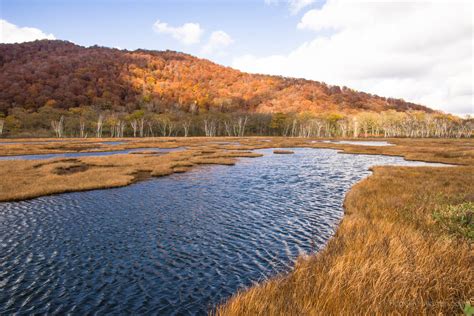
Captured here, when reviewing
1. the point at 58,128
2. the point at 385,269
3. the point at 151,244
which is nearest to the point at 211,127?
the point at 58,128

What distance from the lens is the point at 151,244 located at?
47.2 ft

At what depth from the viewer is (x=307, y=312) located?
6.53 meters

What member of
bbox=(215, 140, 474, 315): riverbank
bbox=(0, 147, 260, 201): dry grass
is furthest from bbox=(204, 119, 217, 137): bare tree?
bbox=(215, 140, 474, 315): riverbank

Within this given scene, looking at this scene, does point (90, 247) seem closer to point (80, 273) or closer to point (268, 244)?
point (80, 273)

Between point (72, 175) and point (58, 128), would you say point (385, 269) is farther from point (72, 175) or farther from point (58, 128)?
point (58, 128)

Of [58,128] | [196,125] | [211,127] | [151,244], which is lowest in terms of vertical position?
[151,244]

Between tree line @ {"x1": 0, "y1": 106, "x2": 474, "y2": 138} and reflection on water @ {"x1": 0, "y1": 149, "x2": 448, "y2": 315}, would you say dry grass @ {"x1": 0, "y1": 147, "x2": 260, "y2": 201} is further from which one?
tree line @ {"x1": 0, "y1": 106, "x2": 474, "y2": 138}

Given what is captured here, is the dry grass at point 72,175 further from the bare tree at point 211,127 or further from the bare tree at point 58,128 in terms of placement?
the bare tree at point 211,127

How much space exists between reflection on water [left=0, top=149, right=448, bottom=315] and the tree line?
123 metres

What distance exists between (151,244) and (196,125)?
15857cm

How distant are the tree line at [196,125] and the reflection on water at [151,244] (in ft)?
403

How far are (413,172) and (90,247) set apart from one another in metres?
33.8

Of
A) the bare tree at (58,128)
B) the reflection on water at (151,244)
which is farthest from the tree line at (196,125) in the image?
the reflection on water at (151,244)

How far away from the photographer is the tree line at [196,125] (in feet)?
452
